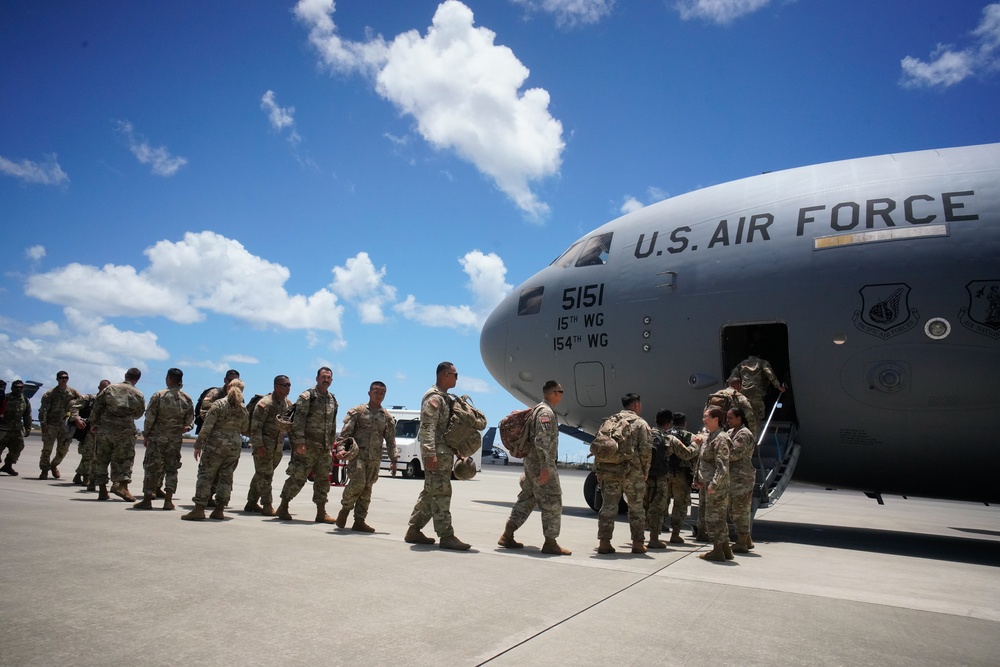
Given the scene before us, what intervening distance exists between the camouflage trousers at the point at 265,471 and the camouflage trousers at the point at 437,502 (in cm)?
323

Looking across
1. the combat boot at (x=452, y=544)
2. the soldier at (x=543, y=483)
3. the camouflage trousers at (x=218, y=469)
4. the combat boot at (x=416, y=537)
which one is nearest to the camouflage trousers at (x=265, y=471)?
the camouflage trousers at (x=218, y=469)

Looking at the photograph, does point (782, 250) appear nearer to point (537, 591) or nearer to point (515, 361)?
point (515, 361)

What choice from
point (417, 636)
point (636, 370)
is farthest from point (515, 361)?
point (417, 636)

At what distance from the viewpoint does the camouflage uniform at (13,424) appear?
13.4 metres

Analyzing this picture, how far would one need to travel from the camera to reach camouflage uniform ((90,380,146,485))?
9648 mm

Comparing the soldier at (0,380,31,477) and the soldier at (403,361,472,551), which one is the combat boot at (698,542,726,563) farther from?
the soldier at (0,380,31,477)

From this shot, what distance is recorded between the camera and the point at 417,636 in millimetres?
3783

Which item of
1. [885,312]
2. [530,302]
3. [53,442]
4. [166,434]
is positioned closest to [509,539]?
[166,434]

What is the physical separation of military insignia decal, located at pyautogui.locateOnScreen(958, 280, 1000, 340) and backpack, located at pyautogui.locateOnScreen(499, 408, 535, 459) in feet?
19.8

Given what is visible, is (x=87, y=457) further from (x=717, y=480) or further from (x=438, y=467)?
(x=717, y=480)

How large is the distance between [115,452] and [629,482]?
770 cm

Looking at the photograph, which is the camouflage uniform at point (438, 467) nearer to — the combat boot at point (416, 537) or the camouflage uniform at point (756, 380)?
the combat boot at point (416, 537)

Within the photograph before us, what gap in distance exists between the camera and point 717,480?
7242 mm

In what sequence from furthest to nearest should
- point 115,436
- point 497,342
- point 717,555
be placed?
point 497,342 < point 115,436 < point 717,555
